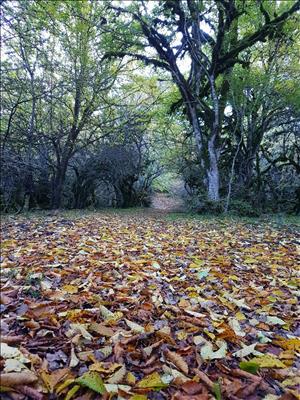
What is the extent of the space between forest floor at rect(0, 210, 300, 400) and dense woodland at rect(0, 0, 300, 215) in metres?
5.75

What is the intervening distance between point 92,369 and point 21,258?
7.67ft

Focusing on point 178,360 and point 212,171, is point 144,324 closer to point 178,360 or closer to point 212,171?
point 178,360

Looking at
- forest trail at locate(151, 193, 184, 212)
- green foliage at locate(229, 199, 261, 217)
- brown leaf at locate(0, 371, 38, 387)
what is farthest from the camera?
forest trail at locate(151, 193, 184, 212)

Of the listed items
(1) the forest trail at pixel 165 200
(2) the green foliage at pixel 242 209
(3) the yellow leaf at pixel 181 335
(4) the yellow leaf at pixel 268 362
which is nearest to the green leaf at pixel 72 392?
(3) the yellow leaf at pixel 181 335

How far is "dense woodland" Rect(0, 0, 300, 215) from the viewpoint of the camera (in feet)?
30.9

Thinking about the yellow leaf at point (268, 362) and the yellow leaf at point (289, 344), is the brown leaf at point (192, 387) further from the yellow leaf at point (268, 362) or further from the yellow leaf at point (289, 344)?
the yellow leaf at point (289, 344)

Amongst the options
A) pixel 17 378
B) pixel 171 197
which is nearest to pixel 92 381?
pixel 17 378

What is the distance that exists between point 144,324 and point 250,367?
2.58 ft

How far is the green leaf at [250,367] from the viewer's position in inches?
77.2

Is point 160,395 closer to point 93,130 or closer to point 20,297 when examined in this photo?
point 20,297

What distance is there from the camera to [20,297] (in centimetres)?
262

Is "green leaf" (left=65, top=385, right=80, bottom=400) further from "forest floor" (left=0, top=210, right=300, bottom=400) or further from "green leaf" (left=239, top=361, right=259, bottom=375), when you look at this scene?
"green leaf" (left=239, top=361, right=259, bottom=375)

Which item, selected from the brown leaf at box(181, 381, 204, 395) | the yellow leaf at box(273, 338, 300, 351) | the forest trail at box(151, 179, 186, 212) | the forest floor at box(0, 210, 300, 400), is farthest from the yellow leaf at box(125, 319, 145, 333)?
the forest trail at box(151, 179, 186, 212)

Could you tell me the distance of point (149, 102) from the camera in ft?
45.9
